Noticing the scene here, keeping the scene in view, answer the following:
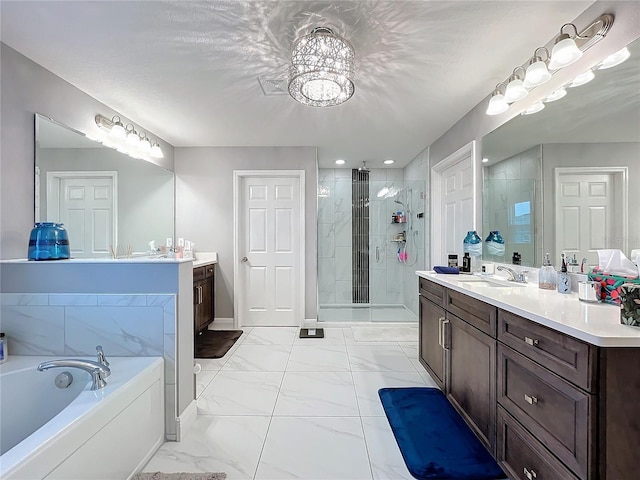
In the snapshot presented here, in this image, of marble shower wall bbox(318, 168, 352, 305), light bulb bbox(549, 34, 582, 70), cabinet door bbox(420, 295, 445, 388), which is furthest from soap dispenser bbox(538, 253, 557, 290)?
marble shower wall bbox(318, 168, 352, 305)

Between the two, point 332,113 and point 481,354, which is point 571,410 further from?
point 332,113

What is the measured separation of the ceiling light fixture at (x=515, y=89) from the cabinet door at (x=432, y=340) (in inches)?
60.6

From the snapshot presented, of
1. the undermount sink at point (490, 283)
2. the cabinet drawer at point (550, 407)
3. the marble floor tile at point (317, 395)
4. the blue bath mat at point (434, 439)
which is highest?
the undermount sink at point (490, 283)

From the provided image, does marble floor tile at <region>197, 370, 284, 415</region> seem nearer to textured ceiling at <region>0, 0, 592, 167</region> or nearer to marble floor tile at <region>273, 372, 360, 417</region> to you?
marble floor tile at <region>273, 372, 360, 417</region>

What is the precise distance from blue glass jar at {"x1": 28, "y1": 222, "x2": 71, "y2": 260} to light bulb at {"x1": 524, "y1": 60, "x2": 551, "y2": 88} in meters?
3.05

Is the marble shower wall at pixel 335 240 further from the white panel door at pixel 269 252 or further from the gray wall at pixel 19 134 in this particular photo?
the gray wall at pixel 19 134

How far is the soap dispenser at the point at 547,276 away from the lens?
6.03ft

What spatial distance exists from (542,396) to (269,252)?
10.8ft

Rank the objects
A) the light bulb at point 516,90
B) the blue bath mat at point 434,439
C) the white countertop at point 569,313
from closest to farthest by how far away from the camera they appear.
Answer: the white countertop at point 569,313, the blue bath mat at point 434,439, the light bulb at point 516,90

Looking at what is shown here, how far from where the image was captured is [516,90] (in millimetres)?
1966

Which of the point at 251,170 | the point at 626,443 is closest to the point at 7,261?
the point at 251,170

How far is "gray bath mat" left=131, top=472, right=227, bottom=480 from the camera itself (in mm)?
1422

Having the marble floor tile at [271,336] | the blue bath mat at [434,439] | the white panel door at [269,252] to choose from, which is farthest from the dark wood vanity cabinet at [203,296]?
the blue bath mat at [434,439]

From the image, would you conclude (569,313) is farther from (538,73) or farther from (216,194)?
(216,194)
